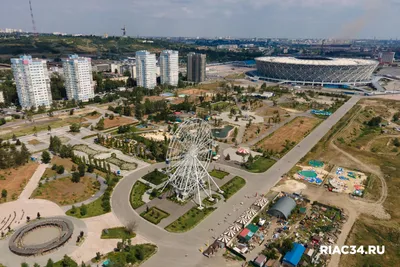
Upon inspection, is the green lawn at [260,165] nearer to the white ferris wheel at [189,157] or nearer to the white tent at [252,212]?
the white ferris wheel at [189,157]

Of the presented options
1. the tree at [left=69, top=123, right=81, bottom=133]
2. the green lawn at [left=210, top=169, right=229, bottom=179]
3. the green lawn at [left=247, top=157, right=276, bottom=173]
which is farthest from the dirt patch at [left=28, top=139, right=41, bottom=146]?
the green lawn at [left=247, top=157, right=276, bottom=173]

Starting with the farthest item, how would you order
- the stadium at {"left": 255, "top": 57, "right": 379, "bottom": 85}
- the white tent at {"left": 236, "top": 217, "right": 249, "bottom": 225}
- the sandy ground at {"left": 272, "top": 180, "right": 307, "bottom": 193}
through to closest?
the stadium at {"left": 255, "top": 57, "right": 379, "bottom": 85} → the sandy ground at {"left": 272, "top": 180, "right": 307, "bottom": 193} → the white tent at {"left": 236, "top": 217, "right": 249, "bottom": 225}

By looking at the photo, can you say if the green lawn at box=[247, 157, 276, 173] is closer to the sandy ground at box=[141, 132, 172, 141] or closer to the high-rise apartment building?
the sandy ground at box=[141, 132, 172, 141]

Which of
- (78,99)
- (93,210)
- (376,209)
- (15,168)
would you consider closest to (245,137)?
(376,209)

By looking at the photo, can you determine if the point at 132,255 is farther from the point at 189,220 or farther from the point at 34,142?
the point at 34,142

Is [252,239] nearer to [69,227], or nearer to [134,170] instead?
[69,227]

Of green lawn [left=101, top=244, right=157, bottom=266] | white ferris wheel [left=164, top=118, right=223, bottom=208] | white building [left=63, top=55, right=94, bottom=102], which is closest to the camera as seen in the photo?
green lawn [left=101, top=244, right=157, bottom=266]

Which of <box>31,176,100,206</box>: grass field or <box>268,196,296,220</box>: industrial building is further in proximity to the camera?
<box>31,176,100,206</box>: grass field
